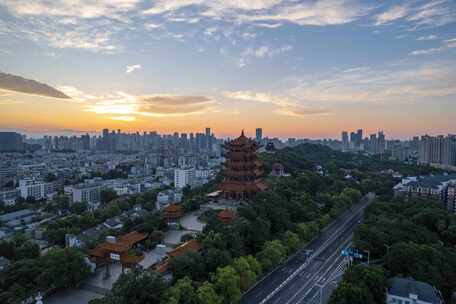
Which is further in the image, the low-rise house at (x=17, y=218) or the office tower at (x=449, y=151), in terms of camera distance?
the office tower at (x=449, y=151)

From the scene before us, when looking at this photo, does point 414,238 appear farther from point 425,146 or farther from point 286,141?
point 286,141

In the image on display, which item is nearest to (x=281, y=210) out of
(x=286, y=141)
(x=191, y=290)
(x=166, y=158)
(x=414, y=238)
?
(x=414, y=238)

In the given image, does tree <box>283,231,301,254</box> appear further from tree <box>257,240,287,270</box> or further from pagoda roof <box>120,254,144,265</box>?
pagoda roof <box>120,254,144,265</box>

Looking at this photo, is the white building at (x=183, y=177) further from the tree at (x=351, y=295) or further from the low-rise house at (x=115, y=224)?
the tree at (x=351, y=295)

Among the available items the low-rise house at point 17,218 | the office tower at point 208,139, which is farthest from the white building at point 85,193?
the office tower at point 208,139

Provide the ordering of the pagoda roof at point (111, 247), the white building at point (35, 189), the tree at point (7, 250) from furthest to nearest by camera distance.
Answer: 1. the white building at point (35, 189)
2. the tree at point (7, 250)
3. the pagoda roof at point (111, 247)

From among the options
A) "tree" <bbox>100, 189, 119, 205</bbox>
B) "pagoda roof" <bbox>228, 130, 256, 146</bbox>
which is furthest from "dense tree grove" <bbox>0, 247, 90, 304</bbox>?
"tree" <bbox>100, 189, 119, 205</bbox>
